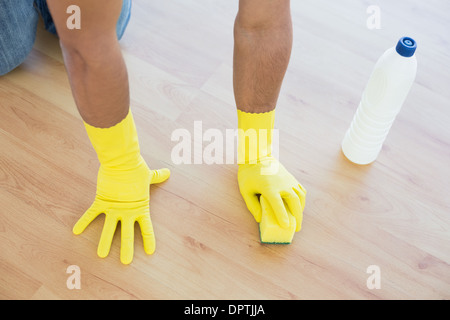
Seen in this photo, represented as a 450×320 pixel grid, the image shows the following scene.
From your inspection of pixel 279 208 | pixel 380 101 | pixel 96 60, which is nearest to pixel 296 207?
pixel 279 208

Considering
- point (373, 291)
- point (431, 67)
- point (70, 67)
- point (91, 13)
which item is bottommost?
point (373, 291)

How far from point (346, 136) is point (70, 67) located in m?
0.77

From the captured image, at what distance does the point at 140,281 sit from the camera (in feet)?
3.59

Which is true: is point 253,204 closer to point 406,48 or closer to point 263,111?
point 263,111

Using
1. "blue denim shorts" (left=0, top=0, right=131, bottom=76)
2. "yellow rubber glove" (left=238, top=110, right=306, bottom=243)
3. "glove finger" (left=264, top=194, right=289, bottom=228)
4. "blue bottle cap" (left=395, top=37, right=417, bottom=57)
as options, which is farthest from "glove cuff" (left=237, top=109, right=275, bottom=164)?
"blue denim shorts" (left=0, top=0, right=131, bottom=76)

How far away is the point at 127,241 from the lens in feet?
3.68

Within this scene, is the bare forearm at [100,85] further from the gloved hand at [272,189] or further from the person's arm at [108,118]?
the gloved hand at [272,189]

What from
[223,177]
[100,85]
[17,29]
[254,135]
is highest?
[100,85]

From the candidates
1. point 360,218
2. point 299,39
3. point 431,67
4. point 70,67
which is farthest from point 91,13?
point 431,67

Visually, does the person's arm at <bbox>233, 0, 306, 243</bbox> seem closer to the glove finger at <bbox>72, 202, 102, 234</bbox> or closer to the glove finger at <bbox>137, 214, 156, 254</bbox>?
the glove finger at <bbox>137, 214, 156, 254</bbox>

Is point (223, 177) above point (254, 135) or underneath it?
underneath

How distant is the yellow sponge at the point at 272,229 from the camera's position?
1122 millimetres

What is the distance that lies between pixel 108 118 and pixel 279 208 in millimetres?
447

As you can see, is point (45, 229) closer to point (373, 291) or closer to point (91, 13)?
point (91, 13)
